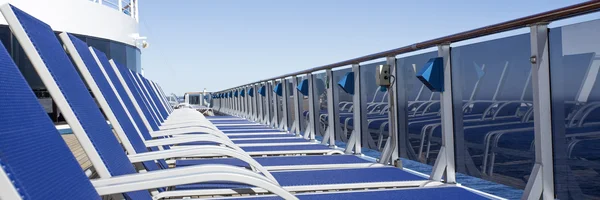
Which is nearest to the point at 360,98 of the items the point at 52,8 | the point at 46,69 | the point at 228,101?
the point at 46,69

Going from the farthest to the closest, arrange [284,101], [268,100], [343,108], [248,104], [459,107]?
[248,104], [268,100], [284,101], [343,108], [459,107]

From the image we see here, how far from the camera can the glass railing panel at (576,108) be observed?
2227mm

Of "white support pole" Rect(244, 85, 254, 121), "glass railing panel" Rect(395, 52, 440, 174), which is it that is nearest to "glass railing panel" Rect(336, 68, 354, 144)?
"glass railing panel" Rect(395, 52, 440, 174)

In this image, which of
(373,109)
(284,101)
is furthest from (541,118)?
(284,101)

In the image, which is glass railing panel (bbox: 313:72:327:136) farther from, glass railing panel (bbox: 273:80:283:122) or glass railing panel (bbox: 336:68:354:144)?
glass railing panel (bbox: 273:80:283:122)

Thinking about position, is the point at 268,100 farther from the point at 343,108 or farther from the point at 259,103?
the point at 343,108

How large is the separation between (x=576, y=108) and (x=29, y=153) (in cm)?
199

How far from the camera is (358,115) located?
510 cm

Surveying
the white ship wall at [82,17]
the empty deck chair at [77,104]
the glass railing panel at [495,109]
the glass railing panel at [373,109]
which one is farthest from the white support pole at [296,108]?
the white ship wall at [82,17]

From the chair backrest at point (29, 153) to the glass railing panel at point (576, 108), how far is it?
5.94 ft

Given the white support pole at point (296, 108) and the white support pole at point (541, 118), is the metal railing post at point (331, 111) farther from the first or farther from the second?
the white support pole at point (541, 118)

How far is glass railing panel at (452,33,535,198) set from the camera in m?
2.68

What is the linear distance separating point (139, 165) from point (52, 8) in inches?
436

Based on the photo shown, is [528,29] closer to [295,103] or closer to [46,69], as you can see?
[46,69]
